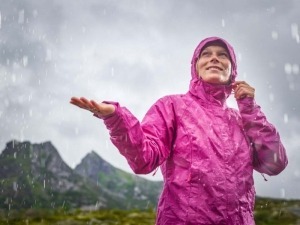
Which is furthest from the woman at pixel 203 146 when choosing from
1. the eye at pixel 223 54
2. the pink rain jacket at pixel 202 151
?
the eye at pixel 223 54

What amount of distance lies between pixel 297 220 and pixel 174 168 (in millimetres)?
11349

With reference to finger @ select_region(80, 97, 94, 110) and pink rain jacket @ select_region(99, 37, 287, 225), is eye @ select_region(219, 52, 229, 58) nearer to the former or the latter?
pink rain jacket @ select_region(99, 37, 287, 225)

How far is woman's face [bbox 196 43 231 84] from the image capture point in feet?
15.6

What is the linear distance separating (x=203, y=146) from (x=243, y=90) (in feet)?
3.50

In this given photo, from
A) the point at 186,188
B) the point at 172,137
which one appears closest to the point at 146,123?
the point at 172,137

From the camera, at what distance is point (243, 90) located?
14.9 ft

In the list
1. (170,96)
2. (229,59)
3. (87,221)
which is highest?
(229,59)

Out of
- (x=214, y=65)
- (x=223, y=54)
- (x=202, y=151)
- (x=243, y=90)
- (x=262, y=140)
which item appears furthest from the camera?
(x=223, y=54)

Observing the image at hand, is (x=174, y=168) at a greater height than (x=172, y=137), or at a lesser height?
lesser

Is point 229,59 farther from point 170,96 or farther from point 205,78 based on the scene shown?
point 170,96

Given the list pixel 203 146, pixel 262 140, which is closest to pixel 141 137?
pixel 203 146

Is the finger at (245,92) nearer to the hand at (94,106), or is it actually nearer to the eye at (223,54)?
the eye at (223,54)

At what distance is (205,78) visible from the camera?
4.76m

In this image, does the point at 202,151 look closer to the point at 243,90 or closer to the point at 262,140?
the point at 262,140
